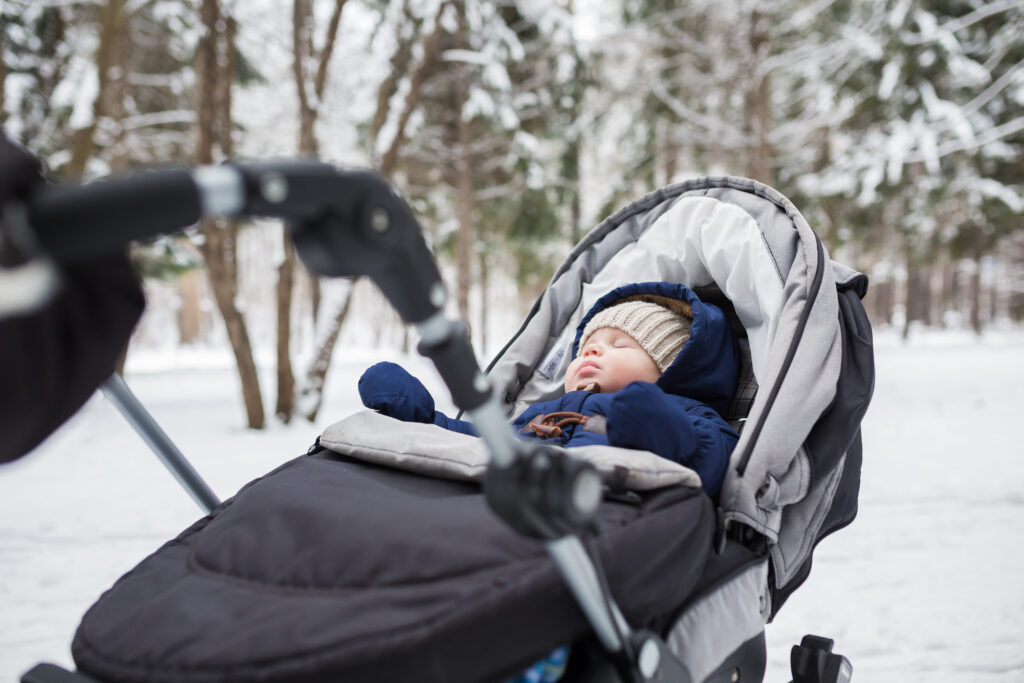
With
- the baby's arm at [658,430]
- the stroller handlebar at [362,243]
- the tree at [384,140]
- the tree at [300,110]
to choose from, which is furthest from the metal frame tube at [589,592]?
the tree at [300,110]

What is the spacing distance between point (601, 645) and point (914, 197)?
10430mm

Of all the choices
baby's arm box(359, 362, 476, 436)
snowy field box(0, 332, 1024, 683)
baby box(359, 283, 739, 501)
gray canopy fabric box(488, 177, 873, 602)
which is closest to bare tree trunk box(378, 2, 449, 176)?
snowy field box(0, 332, 1024, 683)

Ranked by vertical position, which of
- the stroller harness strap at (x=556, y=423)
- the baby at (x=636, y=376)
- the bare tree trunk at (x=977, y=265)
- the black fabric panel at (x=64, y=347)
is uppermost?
the black fabric panel at (x=64, y=347)

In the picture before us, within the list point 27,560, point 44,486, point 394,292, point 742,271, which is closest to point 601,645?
point 394,292

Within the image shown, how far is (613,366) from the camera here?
73.6 inches

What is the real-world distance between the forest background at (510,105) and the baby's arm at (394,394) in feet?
10.5

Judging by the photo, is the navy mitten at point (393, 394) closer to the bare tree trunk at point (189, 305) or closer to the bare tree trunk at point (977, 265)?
the bare tree trunk at point (977, 265)

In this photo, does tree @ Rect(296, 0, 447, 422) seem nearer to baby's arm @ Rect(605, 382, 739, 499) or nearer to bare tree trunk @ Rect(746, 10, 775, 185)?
bare tree trunk @ Rect(746, 10, 775, 185)

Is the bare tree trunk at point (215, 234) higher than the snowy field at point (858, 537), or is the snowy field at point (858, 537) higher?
the bare tree trunk at point (215, 234)

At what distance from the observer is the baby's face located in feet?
6.13

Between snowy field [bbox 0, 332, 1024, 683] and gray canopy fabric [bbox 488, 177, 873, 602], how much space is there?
0.94 m

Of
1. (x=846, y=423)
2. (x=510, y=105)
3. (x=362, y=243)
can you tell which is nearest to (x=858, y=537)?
(x=846, y=423)

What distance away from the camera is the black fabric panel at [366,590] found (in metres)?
0.77

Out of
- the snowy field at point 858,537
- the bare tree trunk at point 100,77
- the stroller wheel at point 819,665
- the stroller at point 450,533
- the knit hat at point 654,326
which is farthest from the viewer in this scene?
the bare tree trunk at point 100,77
